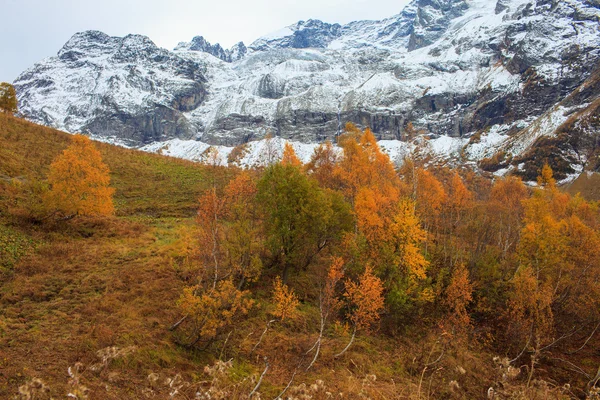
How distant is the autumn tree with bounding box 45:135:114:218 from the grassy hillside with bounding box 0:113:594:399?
81.5 inches

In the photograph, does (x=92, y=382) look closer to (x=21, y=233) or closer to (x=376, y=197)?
(x=21, y=233)

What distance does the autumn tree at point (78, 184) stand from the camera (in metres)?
22.9

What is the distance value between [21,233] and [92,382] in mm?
16389

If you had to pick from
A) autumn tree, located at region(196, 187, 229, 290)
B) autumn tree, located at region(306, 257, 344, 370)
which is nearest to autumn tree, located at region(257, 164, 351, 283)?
autumn tree, located at region(306, 257, 344, 370)

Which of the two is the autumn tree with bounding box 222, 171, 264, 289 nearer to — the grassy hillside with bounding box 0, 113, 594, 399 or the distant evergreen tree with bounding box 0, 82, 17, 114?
the grassy hillside with bounding box 0, 113, 594, 399

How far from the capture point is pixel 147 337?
14242 mm

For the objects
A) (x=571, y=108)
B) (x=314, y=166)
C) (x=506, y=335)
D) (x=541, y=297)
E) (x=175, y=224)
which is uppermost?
(x=571, y=108)

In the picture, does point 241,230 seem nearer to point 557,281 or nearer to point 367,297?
point 367,297

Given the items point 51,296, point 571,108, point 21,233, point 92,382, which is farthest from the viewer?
point 571,108

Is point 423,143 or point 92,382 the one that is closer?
point 92,382

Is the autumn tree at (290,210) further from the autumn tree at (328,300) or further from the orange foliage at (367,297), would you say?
the orange foliage at (367,297)

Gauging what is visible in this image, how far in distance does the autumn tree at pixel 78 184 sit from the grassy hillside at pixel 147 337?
207 cm

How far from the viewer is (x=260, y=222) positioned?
2416 centimetres

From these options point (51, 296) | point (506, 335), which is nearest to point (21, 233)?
point (51, 296)
